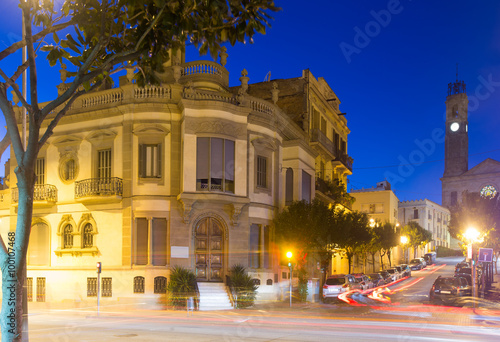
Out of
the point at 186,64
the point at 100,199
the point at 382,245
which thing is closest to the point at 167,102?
the point at 186,64

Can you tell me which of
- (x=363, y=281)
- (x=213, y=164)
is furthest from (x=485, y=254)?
(x=213, y=164)

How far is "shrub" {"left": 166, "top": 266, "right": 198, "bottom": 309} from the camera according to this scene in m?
25.9

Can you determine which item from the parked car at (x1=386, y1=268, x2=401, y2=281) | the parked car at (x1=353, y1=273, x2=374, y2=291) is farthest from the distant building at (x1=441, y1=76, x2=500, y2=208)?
the parked car at (x1=353, y1=273, x2=374, y2=291)

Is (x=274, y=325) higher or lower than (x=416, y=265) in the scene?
higher

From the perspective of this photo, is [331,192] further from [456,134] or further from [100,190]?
[456,134]

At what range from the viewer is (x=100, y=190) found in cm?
2845

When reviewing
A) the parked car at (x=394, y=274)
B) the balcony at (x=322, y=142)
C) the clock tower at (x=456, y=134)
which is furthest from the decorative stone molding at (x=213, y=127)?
the clock tower at (x=456, y=134)

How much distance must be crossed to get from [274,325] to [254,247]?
12.1 meters

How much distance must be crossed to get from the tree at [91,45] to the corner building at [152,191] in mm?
19363

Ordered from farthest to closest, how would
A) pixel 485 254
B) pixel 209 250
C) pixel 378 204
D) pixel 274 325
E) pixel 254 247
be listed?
pixel 378 204
pixel 254 247
pixel 209 250
pixel 485 254
pixel 274 325

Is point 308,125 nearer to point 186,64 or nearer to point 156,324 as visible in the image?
point 186,64

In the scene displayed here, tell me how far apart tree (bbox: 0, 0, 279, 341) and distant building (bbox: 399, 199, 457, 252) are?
106512 millimetres

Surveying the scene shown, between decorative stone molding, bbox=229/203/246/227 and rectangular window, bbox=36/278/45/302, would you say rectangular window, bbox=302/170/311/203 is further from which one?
rectangular window, bbox=36/278/45/302

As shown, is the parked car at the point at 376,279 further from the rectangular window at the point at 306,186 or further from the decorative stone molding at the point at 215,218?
the decorative stone molding at the point at 215,218
